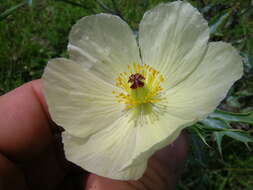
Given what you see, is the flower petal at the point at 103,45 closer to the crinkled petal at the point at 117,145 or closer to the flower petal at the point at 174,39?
the flower petal at the point at 174,39

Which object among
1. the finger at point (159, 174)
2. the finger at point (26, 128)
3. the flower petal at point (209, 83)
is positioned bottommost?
the finger at point (159, 174)

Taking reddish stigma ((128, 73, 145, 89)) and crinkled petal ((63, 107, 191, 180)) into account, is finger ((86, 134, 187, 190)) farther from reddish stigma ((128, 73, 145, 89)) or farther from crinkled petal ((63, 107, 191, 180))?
reddish stigma ((128, 73, 145, 89))

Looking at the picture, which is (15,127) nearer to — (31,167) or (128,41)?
(31,167)

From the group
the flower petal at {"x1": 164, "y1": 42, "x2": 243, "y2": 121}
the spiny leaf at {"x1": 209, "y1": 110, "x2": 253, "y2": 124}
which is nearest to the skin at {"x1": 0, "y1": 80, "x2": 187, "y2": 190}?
the spiny leaf at {"x1": 209, "y1": 110, "x2": 253, "y2": 124}

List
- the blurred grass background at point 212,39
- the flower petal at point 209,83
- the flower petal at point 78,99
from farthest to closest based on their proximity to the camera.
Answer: the blurred grass background at point 212,39, the flower petal at point 78,99, the flower petal at point 209,83

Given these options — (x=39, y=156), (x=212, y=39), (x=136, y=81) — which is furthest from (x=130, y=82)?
(x=212, y=39)

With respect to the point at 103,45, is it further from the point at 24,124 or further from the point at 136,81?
the point at 24,124

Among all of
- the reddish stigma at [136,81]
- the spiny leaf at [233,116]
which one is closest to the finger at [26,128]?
the reddish stigma at [136,81]
